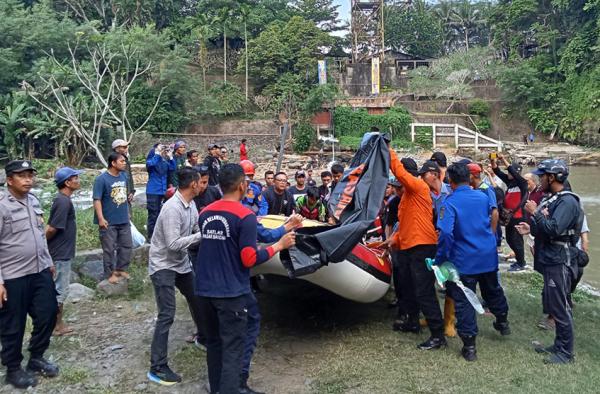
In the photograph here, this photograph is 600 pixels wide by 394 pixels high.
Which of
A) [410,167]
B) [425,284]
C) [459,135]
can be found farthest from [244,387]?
[459,135]

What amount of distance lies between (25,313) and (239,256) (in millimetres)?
1929

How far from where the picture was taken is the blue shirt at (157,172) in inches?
277

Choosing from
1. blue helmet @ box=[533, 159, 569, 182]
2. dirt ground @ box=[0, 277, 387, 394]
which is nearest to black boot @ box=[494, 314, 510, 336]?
dirt ground @ box=[0, 277, 387, 394]

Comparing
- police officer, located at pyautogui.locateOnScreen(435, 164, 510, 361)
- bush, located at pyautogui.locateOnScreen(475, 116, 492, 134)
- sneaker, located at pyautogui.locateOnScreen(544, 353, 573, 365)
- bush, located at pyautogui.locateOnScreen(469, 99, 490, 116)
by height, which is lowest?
sneaker, located at pyautogui.locateOnScreen(544, 353, 573, 365)

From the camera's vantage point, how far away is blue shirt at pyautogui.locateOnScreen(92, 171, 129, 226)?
18.2 feet

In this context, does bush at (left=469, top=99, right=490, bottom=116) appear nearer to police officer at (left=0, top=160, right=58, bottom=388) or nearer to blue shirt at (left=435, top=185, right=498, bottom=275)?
blue shirt at (left=435, top=185, right=498, bottom=275)

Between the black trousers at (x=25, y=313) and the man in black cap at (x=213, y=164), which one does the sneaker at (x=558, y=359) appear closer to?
the black trousers at (x=25, y=313)

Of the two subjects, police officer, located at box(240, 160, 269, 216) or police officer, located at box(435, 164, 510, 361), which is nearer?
police officer, located at box(435, 164, 510, 361)

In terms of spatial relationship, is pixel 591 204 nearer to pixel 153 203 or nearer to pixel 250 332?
pixel 153 203

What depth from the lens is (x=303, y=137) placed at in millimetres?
28750

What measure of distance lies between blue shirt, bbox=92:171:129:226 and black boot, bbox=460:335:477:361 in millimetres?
3946

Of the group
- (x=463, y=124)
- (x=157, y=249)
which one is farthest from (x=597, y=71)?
(x=157, y=249)

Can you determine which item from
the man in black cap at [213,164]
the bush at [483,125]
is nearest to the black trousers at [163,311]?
the man in black cap at [213,164]

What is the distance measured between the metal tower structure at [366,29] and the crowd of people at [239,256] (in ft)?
125
